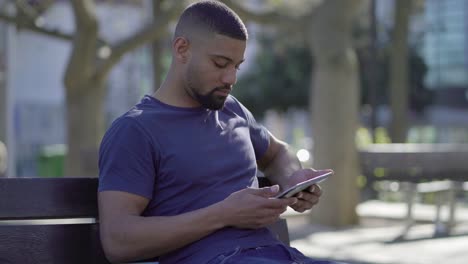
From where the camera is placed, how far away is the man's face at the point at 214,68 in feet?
10.8

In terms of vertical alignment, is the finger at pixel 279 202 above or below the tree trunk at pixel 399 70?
above

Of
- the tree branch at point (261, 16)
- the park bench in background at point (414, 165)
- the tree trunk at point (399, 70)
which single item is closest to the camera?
the tree branch at point (261, 16)

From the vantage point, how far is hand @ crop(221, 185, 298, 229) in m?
3.05

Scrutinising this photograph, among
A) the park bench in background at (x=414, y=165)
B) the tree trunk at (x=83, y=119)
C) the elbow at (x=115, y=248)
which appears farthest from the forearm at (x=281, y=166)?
the park bench in background at (x=414, y=165)

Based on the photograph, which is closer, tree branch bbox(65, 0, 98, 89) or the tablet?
the tablet

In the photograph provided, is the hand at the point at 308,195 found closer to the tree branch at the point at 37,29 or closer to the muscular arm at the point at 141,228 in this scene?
the muscular arm at the point at 141,228

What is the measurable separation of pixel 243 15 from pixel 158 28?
133cm

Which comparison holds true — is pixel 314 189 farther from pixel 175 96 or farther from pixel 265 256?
pixel 175 96

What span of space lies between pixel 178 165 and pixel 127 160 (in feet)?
0.61

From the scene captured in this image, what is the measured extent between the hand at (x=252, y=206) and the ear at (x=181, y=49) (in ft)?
→ 1.82

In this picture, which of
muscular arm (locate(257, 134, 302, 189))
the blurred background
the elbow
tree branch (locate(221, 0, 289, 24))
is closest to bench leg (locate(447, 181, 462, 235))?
the blurred background

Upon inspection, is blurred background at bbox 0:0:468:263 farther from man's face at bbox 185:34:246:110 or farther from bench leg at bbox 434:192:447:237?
man's face at bbox 185:34:246:110

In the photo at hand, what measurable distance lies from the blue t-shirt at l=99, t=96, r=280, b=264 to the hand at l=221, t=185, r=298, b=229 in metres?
0.14

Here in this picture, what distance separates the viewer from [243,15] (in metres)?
13.7
